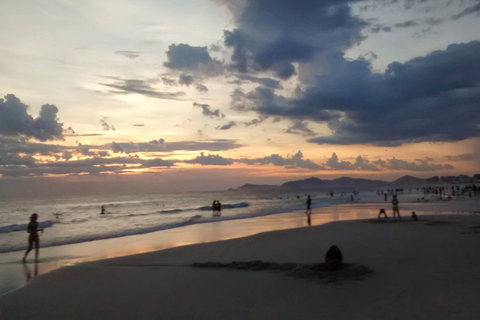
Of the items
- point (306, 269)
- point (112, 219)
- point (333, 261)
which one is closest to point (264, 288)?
point (306, 269)

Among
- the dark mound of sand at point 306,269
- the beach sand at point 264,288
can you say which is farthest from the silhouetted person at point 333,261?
the beach sand at point 264,288

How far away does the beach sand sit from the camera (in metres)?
8.02

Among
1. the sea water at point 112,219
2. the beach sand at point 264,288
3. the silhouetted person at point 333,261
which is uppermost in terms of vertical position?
the silhouetted person at point 333,261

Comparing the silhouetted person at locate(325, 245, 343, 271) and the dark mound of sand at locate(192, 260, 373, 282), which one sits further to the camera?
the silhouetted person at locate(325, 245, 343, 271)

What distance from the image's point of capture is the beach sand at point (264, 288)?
802 cm

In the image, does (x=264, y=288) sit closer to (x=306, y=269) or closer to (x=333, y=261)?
(x=306, y=269)

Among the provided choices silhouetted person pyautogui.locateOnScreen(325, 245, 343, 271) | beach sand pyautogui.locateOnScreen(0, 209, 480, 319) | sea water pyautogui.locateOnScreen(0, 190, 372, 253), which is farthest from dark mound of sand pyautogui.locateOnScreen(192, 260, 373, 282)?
sea water pyautogui.locateOnScreen(0, 190, 372, 253)

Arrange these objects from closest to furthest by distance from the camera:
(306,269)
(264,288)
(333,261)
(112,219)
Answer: (264,288) → (333,261) → (306,269) → (112,219)

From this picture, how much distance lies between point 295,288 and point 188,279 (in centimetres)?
362

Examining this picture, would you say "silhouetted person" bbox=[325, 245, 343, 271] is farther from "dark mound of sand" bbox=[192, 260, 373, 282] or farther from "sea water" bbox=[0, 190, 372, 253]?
"sea water" bbox=[0, 190, 372, 253]

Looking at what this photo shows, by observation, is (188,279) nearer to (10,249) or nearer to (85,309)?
(85,309)

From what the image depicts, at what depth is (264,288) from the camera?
999 centimetres

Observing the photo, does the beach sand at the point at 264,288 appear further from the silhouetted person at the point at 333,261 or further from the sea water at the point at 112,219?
the sea water at the point at 112,219

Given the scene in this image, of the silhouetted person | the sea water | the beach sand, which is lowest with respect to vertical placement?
the sea water
